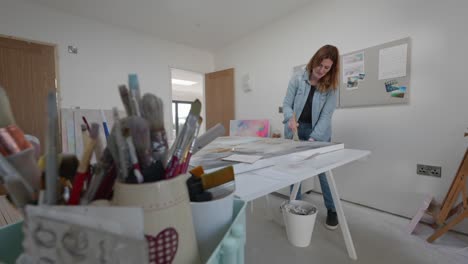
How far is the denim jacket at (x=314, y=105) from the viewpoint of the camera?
1524mm

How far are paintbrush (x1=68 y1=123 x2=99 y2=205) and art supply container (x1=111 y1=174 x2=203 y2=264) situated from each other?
4 centimetres

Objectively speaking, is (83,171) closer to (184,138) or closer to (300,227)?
(184,138)

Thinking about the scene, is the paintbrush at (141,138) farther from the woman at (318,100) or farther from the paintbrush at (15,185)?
the woman at (318,100)

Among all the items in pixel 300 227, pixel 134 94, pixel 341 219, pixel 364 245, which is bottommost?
pixel 364 245

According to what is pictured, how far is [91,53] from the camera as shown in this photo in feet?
8.59

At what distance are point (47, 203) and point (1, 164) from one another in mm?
67

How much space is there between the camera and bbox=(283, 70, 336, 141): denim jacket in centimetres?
152

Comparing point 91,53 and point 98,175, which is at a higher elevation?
point 91,53

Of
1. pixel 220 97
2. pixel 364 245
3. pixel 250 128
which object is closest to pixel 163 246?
pixel 364 245

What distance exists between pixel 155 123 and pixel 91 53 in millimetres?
3119

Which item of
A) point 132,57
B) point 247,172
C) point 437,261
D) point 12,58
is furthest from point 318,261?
point 12,58

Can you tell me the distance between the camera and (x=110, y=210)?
0.20m

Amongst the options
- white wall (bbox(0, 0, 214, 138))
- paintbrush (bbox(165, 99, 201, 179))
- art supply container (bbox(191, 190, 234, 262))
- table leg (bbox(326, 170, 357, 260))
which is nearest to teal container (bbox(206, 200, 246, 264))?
art supply container (bbox(191, 190, 234, 262))

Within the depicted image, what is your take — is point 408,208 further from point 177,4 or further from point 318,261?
point 177,4
